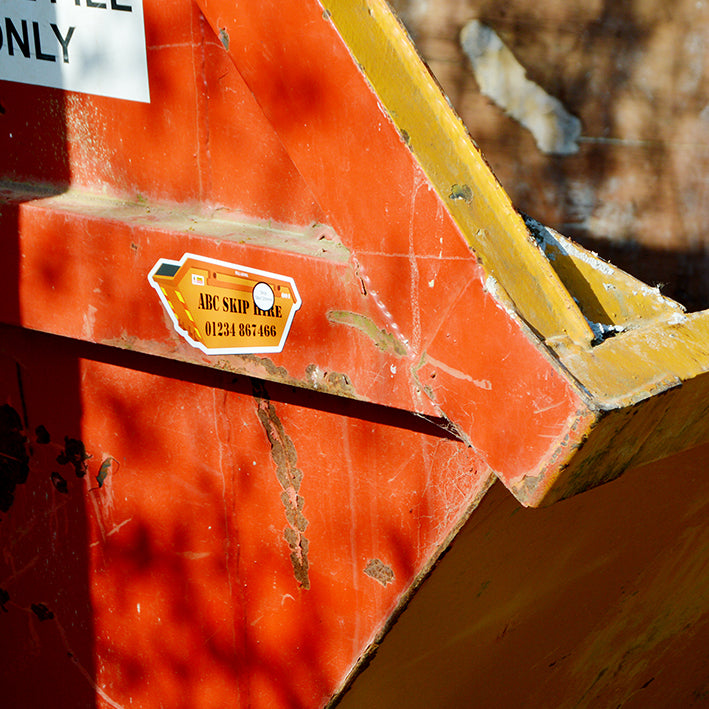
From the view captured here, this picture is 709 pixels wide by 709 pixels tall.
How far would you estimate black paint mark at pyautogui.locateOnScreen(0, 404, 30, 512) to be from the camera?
1.83 m

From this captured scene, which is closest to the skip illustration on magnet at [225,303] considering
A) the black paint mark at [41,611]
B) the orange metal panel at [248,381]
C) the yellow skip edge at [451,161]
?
the orange metal panel at [248,381]

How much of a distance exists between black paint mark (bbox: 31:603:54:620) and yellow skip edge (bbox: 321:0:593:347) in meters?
1.33

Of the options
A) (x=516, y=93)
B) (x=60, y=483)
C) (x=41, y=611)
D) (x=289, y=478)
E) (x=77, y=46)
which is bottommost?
(x=41, y=611)

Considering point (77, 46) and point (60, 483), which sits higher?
point (77, 46)

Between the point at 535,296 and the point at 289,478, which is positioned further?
the point at 289,478

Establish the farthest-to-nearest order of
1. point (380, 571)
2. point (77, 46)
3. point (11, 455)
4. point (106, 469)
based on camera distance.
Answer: point (11, 455) → point (106, 469) → point (77, 46) → point (380, 571)

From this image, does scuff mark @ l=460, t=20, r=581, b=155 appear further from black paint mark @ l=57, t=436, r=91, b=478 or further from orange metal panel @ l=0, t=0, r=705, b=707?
black paint mark @ l=57, t=436, r=91, b=478

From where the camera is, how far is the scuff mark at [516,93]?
3586 millimetres

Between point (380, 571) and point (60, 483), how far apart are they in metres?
0.76

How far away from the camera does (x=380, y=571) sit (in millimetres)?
1437

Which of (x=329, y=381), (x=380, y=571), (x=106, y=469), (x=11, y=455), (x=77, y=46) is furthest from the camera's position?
(x=11, y=455)

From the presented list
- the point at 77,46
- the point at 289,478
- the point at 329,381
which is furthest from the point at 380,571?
the point at 77,46

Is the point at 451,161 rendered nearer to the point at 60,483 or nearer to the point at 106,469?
the point at 106,469

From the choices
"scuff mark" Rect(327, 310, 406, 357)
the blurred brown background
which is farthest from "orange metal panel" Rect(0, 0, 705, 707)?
the blurred brown background
